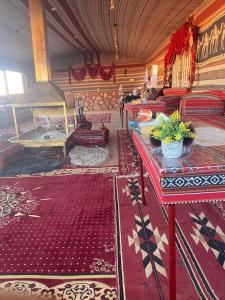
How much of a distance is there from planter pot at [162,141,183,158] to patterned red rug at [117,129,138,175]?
2.14m

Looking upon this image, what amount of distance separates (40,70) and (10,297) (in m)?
4.73

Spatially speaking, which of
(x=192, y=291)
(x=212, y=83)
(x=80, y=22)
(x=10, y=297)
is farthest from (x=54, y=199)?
(x=80, y=22)

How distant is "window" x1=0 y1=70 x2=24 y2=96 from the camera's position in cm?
970

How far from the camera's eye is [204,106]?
3.53 meters

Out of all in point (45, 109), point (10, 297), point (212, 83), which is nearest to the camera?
point (10, 297)

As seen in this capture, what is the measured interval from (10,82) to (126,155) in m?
8.46

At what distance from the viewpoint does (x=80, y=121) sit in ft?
18.1

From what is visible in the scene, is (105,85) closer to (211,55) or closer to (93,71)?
(93,71)

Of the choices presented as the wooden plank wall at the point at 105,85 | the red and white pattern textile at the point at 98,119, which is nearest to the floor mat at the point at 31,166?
the red and white pattern textile at the point at 98,119

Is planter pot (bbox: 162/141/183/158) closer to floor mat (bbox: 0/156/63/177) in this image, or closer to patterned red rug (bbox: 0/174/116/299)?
patterned red rug (bbox: 0/174/116/299)

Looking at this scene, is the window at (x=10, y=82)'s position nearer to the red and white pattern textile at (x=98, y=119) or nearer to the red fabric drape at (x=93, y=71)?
the red fabric drape at (x=93, y=71)

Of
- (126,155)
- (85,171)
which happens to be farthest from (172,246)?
(126,155)

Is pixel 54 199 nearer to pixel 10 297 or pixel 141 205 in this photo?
pixel 141 205

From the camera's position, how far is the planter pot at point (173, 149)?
125 cm
